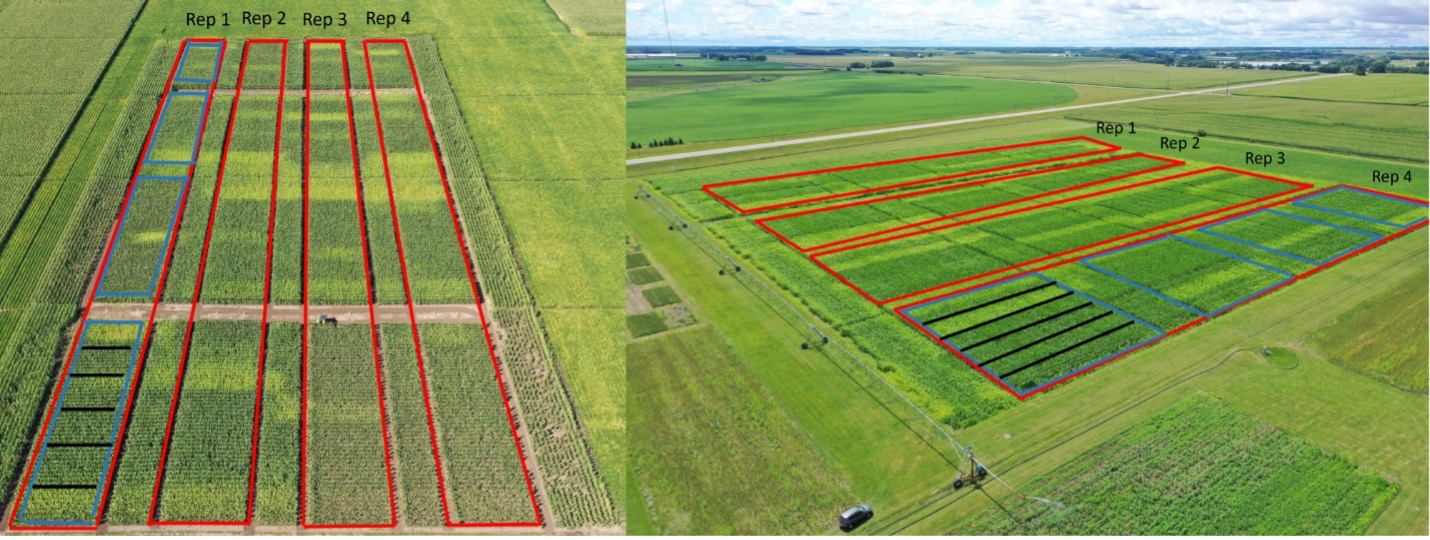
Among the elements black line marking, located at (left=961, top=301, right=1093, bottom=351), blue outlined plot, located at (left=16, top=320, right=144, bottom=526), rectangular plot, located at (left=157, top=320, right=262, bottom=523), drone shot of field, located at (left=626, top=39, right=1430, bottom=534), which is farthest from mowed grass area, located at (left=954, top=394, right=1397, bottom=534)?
blue outlined plot, located at (left=16, top=320, right=144, bottom=526)

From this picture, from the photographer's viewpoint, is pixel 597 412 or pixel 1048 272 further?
pixel 1048 272

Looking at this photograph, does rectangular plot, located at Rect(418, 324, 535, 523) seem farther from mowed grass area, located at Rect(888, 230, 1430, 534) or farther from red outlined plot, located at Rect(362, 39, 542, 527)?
mowed grass area, located at Rect(888, 230, 1430, 534)

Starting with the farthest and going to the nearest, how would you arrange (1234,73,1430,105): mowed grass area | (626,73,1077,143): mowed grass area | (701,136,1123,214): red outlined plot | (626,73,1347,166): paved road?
(1234,73,1430,105): mowed grass area < (626,73,1077,143): mowed grass area < (626,73,1347,166): paved road < (701,136,1123,214): red outlined plot

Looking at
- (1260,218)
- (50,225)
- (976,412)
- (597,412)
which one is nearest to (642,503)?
(597,412)

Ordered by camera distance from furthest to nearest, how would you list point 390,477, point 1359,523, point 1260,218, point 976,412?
point 1260,218, point 976,412, point 390,477, point 1359,523

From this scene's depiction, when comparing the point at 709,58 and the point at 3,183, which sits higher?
the point at 709,58

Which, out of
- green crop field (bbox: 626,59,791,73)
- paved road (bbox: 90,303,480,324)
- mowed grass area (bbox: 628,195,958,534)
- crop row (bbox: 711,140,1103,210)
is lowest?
mowed grass area (bbox: 628,195,958,534)

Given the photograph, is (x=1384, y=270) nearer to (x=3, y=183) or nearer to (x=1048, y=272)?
(x=1048, y=272)

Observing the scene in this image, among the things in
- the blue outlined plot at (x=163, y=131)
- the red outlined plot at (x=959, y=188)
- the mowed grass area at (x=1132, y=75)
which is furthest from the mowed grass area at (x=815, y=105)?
the blue outlined plot at (x=163, y=131)
